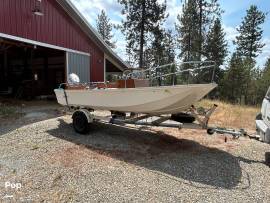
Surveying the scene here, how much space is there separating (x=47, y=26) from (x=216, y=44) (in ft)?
78.7

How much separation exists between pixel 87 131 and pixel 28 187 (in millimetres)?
2946

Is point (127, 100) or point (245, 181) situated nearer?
point (245, 181)

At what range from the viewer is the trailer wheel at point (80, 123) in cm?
698

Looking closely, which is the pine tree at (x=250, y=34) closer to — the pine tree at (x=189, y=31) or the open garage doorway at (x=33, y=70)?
the pine tree at (x=189, y=31)

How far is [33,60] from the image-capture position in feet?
60.2

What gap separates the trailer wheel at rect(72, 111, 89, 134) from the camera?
698cm

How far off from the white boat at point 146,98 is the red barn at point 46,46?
15.0 feet

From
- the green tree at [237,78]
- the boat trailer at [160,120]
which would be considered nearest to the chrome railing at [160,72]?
the boat trailer at [160,120]

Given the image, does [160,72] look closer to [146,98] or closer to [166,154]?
[146,98]

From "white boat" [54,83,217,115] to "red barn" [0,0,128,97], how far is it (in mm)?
4575

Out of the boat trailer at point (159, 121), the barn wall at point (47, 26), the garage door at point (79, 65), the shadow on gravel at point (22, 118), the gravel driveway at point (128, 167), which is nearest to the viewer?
the gravel driveway at point (128, 167)

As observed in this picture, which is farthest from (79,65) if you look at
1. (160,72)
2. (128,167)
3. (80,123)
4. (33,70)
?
(128,167)

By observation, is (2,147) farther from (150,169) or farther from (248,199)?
(248,199)

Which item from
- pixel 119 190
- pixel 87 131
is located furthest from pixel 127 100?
pixel 119 190
